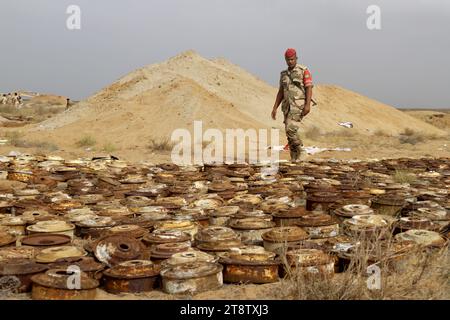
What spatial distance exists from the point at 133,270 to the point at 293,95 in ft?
22.7

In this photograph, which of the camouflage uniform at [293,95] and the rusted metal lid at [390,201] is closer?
the rusted metal lid at [390,201]

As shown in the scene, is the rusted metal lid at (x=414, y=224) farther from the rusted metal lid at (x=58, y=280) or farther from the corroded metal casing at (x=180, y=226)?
the rusted metal lid at (x=58, y=280)

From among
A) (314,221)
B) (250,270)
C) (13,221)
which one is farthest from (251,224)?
(13,221)

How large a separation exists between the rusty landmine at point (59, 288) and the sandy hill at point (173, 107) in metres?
12.6

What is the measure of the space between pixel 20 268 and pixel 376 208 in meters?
3.65

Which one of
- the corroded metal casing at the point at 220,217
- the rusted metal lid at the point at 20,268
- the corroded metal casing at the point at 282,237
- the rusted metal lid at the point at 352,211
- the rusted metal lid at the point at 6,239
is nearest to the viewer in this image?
the rusted metal lid at the point at 20,268

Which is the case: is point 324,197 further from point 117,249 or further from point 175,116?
point 175,116

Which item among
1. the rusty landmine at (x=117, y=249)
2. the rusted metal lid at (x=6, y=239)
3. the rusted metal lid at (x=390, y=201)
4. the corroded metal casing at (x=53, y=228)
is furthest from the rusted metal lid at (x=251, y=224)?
the rusted metal lid at (x=6, y=239)

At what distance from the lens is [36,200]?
21.1 feet

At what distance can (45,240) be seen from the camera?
4.57 meters

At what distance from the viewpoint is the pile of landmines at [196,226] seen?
362 cm
